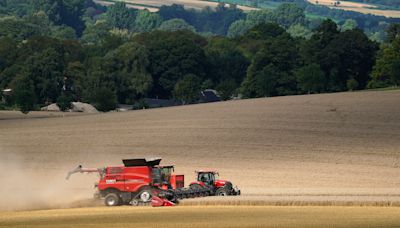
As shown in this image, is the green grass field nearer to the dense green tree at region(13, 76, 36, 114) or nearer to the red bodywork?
the red bodywork

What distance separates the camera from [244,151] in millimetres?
93375

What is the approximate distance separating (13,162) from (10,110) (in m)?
74.1

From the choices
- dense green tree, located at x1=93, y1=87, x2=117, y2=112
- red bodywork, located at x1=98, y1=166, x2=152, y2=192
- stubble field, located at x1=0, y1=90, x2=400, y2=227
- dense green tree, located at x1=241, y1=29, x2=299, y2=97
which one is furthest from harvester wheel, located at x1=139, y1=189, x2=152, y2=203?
dense green tree, located at x1=241, y1=29, x2=299, y2=97

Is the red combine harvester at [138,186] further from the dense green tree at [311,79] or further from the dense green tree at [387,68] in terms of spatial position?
the dense green tree at [387,68]

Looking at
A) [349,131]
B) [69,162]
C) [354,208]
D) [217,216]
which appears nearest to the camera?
[217,216]

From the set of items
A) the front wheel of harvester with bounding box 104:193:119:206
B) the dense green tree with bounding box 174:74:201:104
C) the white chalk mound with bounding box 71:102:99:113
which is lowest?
the dense green tree with bounding box 174:74:201:104

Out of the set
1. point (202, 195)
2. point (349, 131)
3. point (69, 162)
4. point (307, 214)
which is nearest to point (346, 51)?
point (349, 131)

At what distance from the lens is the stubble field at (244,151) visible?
65938 mm

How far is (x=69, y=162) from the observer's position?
8988 cm

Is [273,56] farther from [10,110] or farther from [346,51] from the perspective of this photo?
[10,110]

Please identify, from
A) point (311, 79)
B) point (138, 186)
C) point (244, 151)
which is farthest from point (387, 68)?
point (138, 186)

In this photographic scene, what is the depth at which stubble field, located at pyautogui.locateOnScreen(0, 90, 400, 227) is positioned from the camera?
216 ft

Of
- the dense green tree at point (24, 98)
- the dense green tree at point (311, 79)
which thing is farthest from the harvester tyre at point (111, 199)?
the dense green tree at point (311, 79)

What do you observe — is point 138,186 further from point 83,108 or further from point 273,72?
point 273,72
